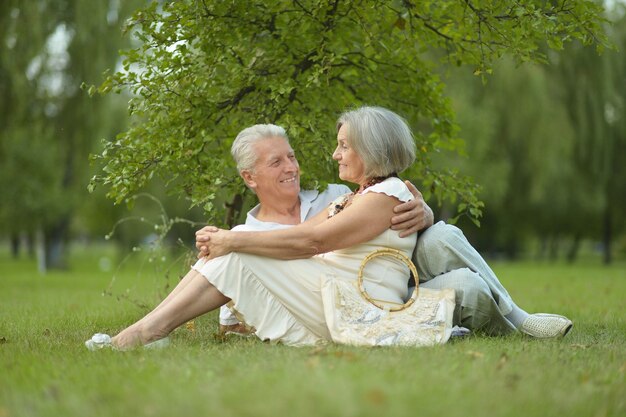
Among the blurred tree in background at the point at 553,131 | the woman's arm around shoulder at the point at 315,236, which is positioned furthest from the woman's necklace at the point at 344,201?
the blurred tree in background at the point at 553,131

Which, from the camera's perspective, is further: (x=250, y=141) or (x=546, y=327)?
(x=250, y=141)

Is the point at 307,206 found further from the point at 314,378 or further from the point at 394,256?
the point at 314,378

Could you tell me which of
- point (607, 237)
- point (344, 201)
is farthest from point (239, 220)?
point (607, 237)

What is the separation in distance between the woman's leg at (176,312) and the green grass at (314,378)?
135mm

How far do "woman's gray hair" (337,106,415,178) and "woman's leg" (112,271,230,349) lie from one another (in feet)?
3.48

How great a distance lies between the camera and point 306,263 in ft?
14.1

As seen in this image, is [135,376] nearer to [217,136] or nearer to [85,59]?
[217,136]

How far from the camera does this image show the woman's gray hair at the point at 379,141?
170 inches

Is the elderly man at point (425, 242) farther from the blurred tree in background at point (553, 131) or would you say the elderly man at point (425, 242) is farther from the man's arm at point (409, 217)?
the blurred tree in background at point (553, 131)

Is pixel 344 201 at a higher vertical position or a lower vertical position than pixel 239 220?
higher

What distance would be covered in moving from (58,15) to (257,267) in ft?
36.7

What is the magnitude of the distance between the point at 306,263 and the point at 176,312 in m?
0.72

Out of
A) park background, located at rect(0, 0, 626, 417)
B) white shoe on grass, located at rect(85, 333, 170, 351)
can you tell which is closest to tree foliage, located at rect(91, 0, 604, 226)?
park background, located at rect(0, 0, 626, 417)

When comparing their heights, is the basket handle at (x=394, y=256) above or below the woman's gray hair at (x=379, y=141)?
below
